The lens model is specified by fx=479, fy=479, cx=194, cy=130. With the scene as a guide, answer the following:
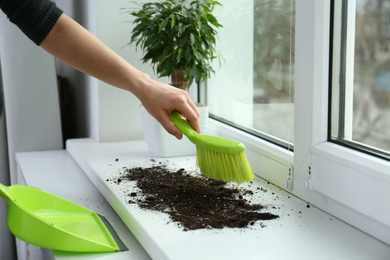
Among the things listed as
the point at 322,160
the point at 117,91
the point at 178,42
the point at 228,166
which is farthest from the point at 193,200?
the point at 117,91

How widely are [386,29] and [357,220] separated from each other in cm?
30


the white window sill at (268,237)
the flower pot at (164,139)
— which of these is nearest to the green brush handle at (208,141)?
the white window sill at (268,237)

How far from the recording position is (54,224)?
787 millimetres

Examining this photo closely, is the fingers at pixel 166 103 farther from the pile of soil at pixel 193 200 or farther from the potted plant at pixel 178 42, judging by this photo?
the potted plant at pixel 178 42

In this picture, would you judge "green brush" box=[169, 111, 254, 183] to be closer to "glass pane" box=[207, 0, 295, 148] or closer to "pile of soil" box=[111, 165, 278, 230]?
"pile of soil" box=[111, 165, 278, 230]

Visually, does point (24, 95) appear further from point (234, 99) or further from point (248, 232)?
point (248, 232)

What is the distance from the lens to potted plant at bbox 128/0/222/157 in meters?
1.16

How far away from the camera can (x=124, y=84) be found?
2.81 feet

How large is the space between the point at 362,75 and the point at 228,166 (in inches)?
10.6

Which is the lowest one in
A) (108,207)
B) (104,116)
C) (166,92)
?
(108,207)

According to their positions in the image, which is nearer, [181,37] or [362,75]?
[362,75]

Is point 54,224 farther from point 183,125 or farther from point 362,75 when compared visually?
point 362,75

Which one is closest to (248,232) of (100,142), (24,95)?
(100,142)

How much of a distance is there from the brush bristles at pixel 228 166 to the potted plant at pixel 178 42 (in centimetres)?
Answer: 36
